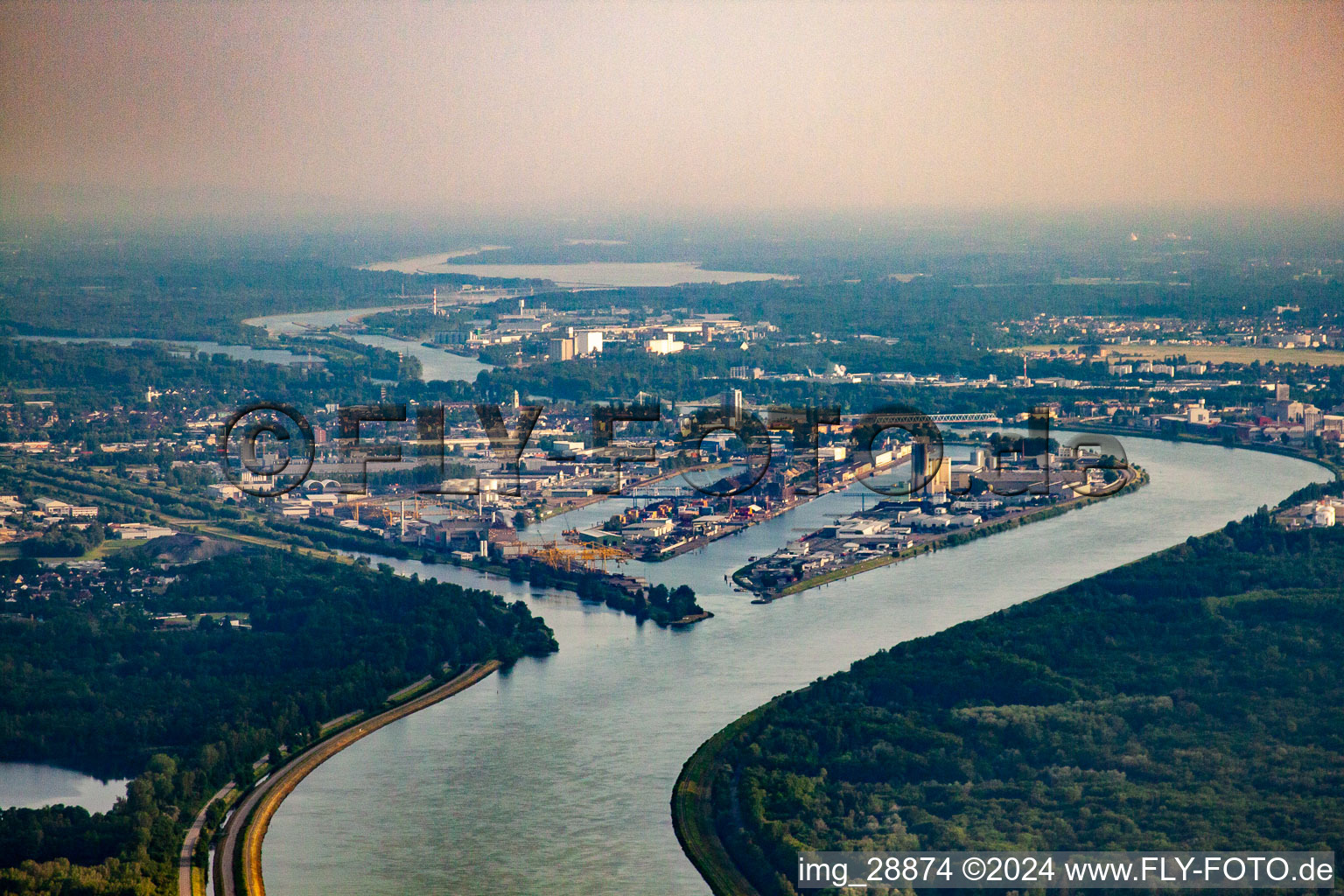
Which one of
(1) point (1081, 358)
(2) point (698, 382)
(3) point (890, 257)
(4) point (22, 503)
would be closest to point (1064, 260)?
(3) point (890, 257)

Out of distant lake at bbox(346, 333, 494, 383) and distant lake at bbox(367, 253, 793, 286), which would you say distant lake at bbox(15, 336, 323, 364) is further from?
distant lake at bbox(367, 253, 793, 286)

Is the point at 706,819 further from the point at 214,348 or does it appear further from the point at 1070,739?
the point at 214,348

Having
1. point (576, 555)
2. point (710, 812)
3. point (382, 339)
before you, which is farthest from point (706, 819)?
point (382, 339)

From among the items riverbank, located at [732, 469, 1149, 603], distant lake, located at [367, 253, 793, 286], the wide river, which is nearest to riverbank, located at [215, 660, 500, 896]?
the wide river

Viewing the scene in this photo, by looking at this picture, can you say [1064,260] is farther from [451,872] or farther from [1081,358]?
[451,872]

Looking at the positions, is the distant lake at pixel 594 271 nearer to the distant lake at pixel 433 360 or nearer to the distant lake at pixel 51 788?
the distant lake at pixel 433 360

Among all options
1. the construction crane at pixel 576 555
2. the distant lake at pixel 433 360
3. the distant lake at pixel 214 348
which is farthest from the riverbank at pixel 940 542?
the distant lake at pixel 214 348
